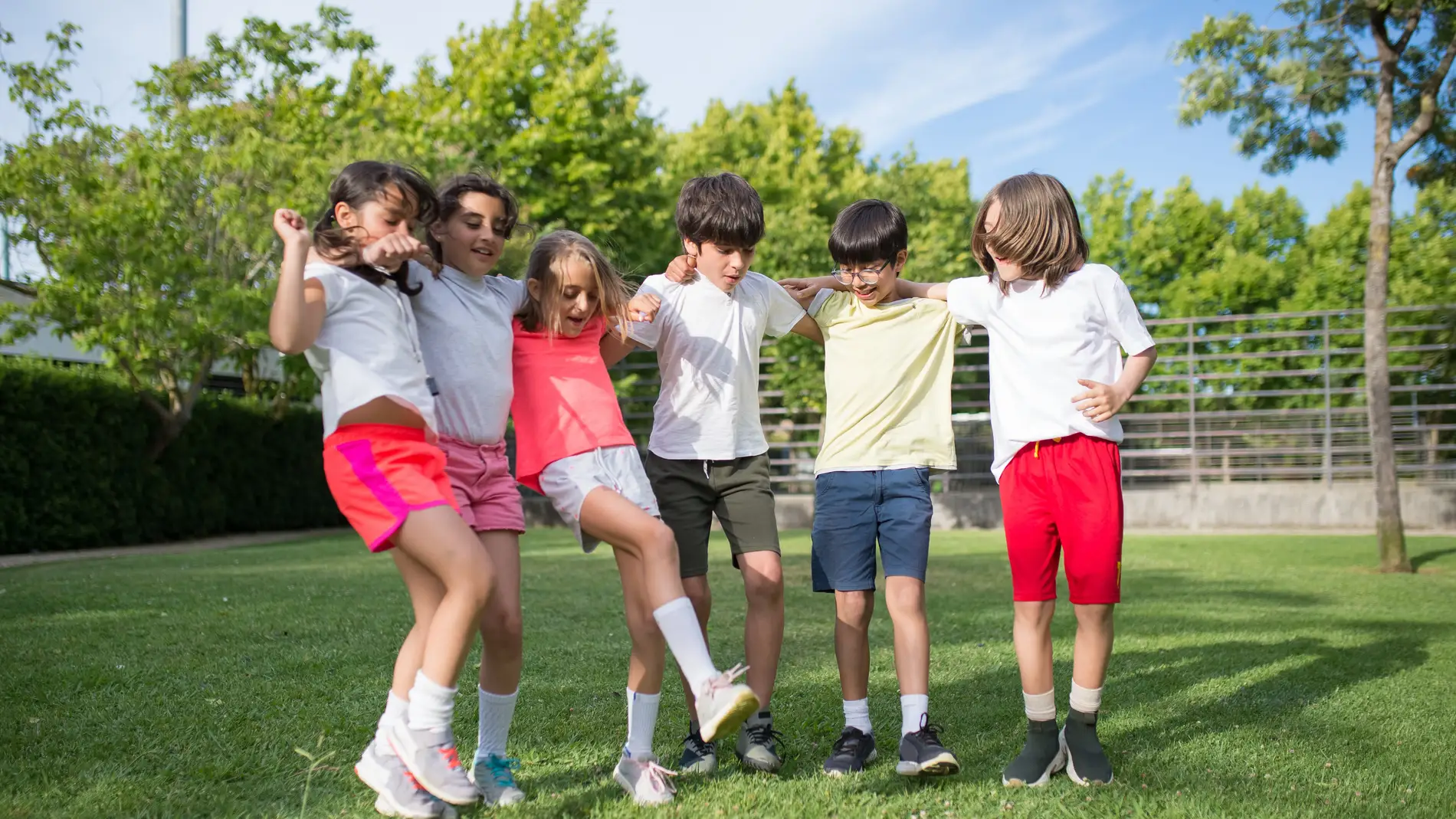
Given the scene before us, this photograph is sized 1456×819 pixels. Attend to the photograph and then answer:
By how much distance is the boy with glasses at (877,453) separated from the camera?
134 inches

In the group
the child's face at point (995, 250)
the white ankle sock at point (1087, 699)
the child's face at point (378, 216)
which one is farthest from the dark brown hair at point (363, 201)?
the white ankle sock at point (1087, 699)

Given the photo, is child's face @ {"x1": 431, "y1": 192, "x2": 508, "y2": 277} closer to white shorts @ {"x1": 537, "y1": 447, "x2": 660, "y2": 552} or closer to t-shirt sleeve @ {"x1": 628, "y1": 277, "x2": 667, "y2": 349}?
t-shirt sleeve @ {"x1": 628, "y1": 277, "x2": 667, "y2": 349}

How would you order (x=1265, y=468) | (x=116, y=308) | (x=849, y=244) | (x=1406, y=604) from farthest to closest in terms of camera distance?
(x=1265, y=468)
(x=116, y=308)
(x=1406, y=604)
(x=849, y=244)

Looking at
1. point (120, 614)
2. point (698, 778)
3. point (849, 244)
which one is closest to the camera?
point (698, 778)

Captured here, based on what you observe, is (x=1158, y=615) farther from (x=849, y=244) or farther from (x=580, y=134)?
(x=580, y=134)

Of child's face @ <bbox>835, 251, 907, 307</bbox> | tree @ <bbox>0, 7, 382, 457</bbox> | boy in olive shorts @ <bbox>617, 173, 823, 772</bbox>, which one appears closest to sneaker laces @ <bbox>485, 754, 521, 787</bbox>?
boy in olive shorts @ <bbox>617, 173, 823, 772</bbox>

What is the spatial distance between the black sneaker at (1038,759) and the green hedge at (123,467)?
12.0 m

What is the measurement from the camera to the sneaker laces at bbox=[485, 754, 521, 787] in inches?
119

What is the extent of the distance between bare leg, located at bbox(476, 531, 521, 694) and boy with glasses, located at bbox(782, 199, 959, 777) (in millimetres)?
969

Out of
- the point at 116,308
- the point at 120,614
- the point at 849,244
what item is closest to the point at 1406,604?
the point at 849,244

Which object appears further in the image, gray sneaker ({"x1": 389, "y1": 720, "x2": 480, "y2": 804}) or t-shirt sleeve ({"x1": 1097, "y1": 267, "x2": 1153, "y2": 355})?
t-shirt sleeve ({"x1": 1097, "y1": 267, "x2": 1153, "y2": 355})

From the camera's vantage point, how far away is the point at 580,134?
20.4 meters

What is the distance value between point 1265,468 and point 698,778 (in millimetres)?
14362

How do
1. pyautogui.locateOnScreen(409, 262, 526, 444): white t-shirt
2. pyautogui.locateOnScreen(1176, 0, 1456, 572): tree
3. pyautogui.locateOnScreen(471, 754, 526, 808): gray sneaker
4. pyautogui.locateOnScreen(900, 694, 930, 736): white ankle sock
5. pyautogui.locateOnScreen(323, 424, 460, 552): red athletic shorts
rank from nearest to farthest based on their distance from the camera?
pyautogui.locateOnScreen(323, 424, 460, 552): red athletic shorts, pyautogui.locateOnScreen(471, 754, 526, 808): gray sneaker, pyautogui.locateOnScreen(409, 262, 526, 444): white t-shirt, pyautogui.locateOnScreen(900, 694, 930, 736): white ankle sock, pyautogui.locateOnScreen(1176, 0, 1456, 572): tree
